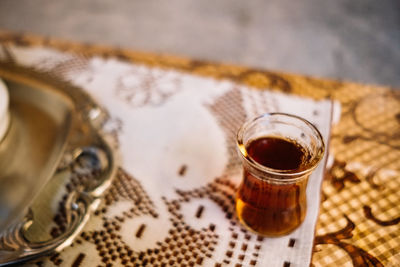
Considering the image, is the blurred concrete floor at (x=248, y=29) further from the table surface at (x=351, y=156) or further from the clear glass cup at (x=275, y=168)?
the clear glass cup at (x=275, y=168)

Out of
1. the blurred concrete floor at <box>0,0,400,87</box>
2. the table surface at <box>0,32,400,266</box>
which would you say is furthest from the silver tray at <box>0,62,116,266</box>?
the blurred concrete floor at <box>0,0,400,87</box>

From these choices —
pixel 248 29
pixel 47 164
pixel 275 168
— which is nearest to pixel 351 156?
pixel 275 168

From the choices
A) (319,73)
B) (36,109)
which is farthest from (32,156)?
(319,73)

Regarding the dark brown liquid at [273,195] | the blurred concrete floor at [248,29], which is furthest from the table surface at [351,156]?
the blurred concrete floor at [248,29]

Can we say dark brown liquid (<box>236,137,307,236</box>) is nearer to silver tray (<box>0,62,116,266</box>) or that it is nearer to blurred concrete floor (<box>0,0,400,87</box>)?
silver tray (<box>0,62,116,266</box>)

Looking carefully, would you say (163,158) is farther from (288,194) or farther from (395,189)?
(395,189)

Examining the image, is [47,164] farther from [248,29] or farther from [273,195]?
[248,29]
